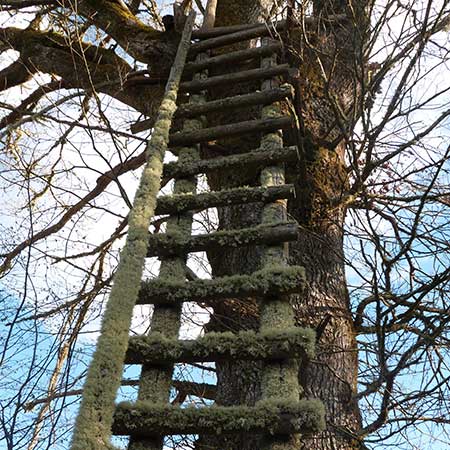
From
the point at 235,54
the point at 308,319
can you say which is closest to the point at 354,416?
the point at 308,319

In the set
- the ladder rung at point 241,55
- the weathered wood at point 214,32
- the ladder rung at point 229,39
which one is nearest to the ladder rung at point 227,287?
the ladder rung at point 241,55

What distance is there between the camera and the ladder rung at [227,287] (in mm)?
1756

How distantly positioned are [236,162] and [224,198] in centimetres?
27

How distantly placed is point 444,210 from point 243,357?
2.36m

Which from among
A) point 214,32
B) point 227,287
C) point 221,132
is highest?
point 214,32

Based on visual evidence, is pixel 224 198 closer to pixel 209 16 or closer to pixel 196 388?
pixel 196 388

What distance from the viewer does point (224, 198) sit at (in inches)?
85.9

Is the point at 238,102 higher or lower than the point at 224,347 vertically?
higher

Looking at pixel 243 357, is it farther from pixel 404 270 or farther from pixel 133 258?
pixel 404 270

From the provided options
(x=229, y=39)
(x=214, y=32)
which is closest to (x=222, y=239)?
(x=229, y=39)

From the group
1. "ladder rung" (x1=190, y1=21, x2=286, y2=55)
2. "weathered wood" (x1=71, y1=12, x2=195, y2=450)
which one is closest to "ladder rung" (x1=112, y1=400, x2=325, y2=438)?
"weathered wood" (x1=71, y1=12, x2=195, y2=450)

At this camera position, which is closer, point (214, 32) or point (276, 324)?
point (276, 324)

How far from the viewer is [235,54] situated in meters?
3.06

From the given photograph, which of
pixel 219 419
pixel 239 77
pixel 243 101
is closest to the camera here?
pixel 219 419
